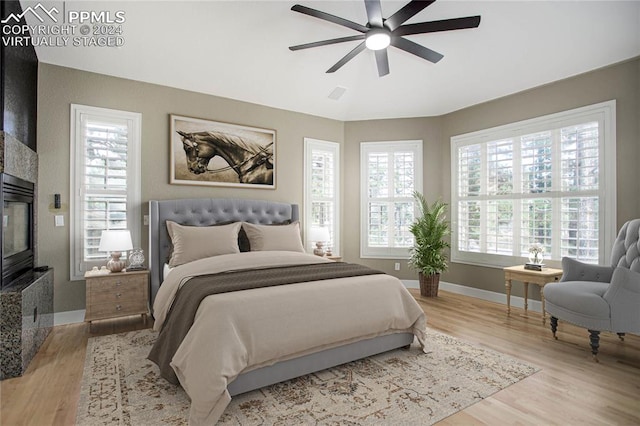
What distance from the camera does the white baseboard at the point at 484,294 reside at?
14.9 ft

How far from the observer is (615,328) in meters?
2.90

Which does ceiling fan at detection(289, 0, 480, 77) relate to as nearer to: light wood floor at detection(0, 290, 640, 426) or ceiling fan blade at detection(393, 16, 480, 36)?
ceiling fan blade at detection(393, 16, 480, 36)

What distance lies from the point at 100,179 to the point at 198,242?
1404 millimetres

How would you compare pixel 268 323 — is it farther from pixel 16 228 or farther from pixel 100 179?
pixel 100 179

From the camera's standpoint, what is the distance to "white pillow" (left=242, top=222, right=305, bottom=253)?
14.4 ft

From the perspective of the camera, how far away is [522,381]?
261 cm

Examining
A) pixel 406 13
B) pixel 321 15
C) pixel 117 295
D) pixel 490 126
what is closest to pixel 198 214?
pixel 117 295

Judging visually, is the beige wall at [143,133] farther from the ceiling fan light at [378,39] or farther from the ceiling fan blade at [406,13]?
the ceiling fan blade at [406,13]

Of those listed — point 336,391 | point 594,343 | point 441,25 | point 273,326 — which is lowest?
point 336,391

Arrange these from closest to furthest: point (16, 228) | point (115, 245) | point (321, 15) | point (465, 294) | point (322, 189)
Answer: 1. point (321, 15)
2. point (16, 228)
3. point (115, 245)
4. point (465, 294)
5. point (322, 189)

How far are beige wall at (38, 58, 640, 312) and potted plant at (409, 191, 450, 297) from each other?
1.63 feet

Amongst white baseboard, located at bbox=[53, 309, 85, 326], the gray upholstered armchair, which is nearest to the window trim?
white baseboard, located at bbox=[53, 309, 85, 326]

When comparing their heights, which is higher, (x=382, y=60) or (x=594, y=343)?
(x=382, y=60)

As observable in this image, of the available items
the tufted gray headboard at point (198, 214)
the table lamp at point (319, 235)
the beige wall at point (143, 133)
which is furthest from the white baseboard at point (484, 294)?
the beige wall at point (143, 133)
